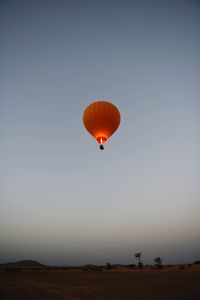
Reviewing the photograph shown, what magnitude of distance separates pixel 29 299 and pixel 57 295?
178 centimetres

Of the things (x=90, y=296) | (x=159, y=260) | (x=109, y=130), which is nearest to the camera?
(x=90, y=296)

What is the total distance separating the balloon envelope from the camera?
59.0 ft

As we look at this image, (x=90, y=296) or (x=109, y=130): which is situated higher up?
(x=109, y=130)

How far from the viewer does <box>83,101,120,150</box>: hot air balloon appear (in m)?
18.0

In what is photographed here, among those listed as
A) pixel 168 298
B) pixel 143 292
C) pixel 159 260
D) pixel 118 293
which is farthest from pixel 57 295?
pixel 159 260

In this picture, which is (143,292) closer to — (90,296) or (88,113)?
(90,296)

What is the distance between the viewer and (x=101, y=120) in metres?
17.9

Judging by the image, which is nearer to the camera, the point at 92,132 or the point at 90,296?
the point at 90,296

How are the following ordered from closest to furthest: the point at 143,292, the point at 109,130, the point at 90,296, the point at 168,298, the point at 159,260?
the point at 168,298, the point at 90,296, the point at 143,292, the point at 109,130, the point at 159,260

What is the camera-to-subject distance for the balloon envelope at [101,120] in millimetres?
17984

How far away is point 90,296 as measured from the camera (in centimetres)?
1492

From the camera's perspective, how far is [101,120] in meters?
17.9

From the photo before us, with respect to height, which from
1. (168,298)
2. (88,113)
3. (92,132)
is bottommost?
(168,298)

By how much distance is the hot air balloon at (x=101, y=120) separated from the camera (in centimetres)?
1798
